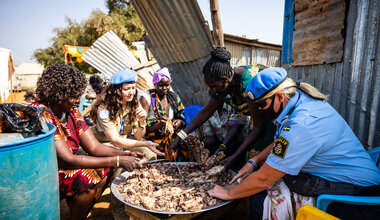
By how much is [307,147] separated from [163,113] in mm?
2797

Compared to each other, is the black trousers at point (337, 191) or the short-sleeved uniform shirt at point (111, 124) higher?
the short-sleeved uniform shirt at point (111, 124)

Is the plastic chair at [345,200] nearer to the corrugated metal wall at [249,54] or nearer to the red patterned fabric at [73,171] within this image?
the red patterned fabric at [73,171]

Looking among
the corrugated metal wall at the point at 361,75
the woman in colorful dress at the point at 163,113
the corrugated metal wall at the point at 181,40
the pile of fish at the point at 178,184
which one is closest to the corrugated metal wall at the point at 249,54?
the corrugated metal wall at the point at 181,40

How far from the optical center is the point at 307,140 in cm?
167

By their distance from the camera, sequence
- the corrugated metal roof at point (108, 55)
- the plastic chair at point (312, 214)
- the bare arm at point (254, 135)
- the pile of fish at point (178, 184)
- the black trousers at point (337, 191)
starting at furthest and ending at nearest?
the corrugated metal roof at point (108, 55)
the bare arm at point (254, 135)
the pile of fish at point (178, 184)
the black trousers at point (337, 191)
the plastic chair at point (312, 214)

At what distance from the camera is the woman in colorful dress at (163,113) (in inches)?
149

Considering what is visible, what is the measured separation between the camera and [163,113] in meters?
4.09

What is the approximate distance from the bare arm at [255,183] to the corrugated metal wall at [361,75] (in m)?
1.46

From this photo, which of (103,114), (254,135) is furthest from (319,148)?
(103,114)

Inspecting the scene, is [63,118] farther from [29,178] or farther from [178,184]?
[178,184]

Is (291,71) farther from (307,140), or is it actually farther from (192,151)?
(307,140)

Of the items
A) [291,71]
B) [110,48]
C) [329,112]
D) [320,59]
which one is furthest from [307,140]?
[110,48]

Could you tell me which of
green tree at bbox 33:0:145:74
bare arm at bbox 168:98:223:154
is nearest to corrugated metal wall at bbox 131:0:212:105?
bare arm at bbox 168:98:223:154

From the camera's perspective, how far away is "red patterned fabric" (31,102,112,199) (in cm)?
243
